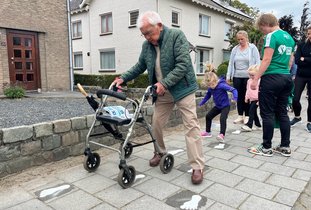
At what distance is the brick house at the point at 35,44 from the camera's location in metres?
9.70

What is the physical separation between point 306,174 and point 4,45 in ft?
32.9

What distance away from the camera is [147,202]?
8.52 ft

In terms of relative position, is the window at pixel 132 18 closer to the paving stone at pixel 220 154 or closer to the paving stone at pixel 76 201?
the paving stone at pixel 220 154

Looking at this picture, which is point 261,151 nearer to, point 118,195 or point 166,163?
point 166,163

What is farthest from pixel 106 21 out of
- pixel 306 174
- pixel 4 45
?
pixel 306 174

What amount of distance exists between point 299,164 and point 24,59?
32.8 feet

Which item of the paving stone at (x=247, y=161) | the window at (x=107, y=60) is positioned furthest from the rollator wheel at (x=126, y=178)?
the window at (x=107, y=60)

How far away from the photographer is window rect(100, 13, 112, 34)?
57.3ft

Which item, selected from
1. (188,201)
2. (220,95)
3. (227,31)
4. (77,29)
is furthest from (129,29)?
(188,201)

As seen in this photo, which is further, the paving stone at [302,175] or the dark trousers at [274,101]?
the dark trousers at [274,101]

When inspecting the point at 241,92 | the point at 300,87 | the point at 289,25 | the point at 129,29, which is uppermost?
the point at 289,25

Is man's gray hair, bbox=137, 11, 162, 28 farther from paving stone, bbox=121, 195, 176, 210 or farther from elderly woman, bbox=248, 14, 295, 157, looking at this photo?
paving stone, bbox=121, 195, 176, 210

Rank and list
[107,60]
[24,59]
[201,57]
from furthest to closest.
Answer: [107,60]
[201,57]
[24,59]

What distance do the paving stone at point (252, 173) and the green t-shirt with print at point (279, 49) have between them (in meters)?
1.33
